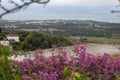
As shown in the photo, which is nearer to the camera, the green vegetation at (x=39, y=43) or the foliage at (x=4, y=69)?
the foliage at (x=4, y=69)

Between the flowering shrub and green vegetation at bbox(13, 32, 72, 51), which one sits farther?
green vegetation at bbox(13, 32, 72, 51)

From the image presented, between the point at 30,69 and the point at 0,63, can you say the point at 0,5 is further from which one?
the point at 30,69

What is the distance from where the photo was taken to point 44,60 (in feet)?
24.2

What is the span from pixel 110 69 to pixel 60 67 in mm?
811

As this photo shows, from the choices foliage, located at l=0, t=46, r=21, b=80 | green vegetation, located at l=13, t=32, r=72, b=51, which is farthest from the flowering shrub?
green vegetation, located at l=13, t=32, r=72, b=51

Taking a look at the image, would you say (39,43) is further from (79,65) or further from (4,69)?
(4,69)

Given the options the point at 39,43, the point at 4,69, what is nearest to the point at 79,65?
the point at 4,69

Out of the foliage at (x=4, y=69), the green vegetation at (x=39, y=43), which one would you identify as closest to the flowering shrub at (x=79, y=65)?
the foliage at (x=4, y=69)

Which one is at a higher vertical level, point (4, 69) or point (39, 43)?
point (4, 69)

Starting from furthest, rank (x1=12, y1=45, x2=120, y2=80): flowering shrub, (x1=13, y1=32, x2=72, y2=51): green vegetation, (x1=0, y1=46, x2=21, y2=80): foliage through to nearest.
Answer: (x1=13, y1=32, x2=72, y2=51): green vegetation → (x1=12, y1=45, x2=120, y2=80): flowering shrub → (x1=0, y1=46, x2=21, y2=80): foliage

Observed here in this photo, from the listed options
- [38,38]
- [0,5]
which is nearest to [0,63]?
[0,5]

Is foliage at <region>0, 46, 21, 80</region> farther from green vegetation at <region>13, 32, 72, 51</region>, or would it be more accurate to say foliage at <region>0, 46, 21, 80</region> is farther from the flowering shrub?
green vegetation at <region>13, 32, 72, 51</region>

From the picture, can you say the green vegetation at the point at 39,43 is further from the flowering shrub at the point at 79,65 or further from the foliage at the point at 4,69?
the foliage at the point at 4,69

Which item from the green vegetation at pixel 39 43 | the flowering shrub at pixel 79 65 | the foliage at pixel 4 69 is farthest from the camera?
the green vegetation at pixel 39 43
